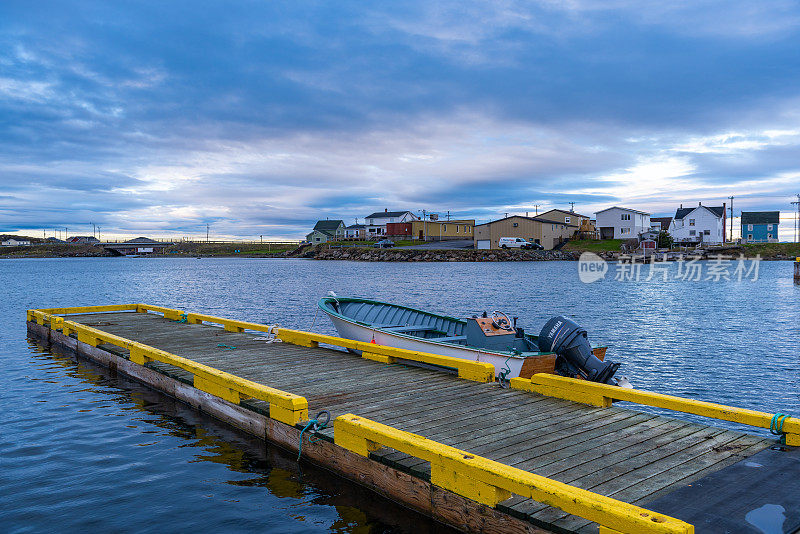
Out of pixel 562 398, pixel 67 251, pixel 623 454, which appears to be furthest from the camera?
pixel 67 251

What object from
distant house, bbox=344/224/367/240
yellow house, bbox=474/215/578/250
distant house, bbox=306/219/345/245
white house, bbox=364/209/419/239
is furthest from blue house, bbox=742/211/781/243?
distant house, bbox=306/219/345/245

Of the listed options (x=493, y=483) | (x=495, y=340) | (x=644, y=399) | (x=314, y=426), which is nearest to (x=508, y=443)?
(x=493, y=483)

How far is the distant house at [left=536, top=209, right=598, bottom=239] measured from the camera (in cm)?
10512

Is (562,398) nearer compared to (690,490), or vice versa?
(690,490)

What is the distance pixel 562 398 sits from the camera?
30.1 feet

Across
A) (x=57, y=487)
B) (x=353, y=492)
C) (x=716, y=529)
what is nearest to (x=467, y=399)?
(x=353, y=492)

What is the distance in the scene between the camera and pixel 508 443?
700cm

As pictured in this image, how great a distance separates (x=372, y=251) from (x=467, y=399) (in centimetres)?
10306

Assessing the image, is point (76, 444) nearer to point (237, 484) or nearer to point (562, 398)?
point (237, 484)

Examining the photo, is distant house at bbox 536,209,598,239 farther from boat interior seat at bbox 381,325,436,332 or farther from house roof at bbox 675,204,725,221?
boat interior seat at bbox 381,325,436,332

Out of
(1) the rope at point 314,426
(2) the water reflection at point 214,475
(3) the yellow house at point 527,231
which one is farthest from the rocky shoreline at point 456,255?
(1) the rope at point 314,426

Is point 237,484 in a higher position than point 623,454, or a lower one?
lower

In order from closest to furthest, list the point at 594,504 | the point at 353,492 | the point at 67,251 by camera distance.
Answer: the point at 594,504
the point at 353,492
the point at 67,251

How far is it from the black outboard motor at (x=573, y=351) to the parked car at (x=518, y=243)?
88.6 m
